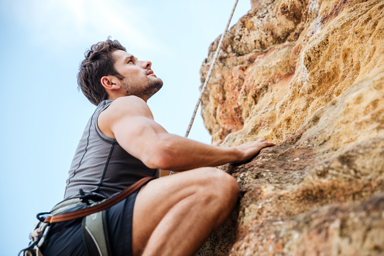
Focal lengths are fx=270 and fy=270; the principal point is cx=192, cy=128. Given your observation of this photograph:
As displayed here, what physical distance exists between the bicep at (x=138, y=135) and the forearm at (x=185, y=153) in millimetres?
61

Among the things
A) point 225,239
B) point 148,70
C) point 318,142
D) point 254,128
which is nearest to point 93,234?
point 225,239

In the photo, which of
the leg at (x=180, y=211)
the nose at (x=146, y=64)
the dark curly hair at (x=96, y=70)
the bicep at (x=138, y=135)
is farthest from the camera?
the nose at (x=146, y=64)

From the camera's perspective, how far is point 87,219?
1.54 meters

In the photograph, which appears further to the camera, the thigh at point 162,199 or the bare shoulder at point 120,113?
the bare shoulder at point 120,113

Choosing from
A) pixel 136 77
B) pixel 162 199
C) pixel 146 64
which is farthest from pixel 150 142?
pixel 146 64

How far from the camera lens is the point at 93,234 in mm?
1492

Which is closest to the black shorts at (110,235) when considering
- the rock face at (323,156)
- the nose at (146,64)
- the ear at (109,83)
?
the rock face at (323,156)

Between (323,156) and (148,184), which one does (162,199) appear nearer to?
(148,184)

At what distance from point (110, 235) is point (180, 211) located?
1.41 ft

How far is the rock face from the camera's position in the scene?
1.05 meters

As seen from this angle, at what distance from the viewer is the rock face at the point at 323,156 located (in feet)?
3.43

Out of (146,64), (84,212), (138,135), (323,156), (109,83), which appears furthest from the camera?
(146,64)

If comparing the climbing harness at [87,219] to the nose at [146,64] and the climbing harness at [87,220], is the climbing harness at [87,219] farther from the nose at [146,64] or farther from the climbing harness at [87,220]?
the nose at [146,64]

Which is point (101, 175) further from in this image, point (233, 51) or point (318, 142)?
point (233, 51)
